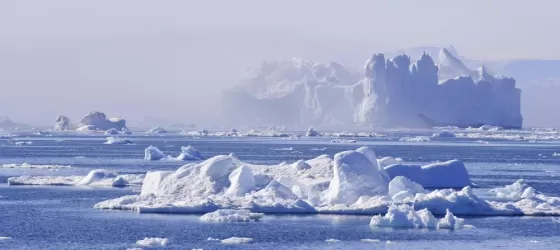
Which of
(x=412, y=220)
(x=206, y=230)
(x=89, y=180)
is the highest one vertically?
(x=89, y=180)

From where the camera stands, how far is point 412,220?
22.5 m

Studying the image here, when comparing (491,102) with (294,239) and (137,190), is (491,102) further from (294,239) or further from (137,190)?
(294,239)

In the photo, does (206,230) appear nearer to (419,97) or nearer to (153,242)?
(153,242)

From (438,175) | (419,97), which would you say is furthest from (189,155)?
(419,97)

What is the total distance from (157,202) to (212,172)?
1.92m

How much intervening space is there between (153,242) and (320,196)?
25.2ft

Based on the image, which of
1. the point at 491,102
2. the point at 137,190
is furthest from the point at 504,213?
the point at 491,102

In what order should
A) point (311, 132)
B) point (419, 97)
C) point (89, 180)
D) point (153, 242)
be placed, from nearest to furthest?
1. point (153, 242)
2. point (89, 180)
3. point (311, 132)
4. point (419, 97)

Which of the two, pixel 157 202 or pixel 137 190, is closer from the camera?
pixel 157 202

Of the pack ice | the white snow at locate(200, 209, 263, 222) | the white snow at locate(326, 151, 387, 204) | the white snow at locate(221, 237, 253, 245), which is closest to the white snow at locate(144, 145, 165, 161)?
the pack ice

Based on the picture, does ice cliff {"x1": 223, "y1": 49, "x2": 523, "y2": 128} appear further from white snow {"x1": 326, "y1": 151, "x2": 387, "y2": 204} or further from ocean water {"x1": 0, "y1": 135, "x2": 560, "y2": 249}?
white snow {"x1": 326, "y1": 151, "x2": 387, "y2": 204}

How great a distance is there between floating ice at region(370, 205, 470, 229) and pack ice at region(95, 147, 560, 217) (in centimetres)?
133

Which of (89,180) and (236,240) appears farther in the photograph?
(89,180)

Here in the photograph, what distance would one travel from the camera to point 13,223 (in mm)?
23781
